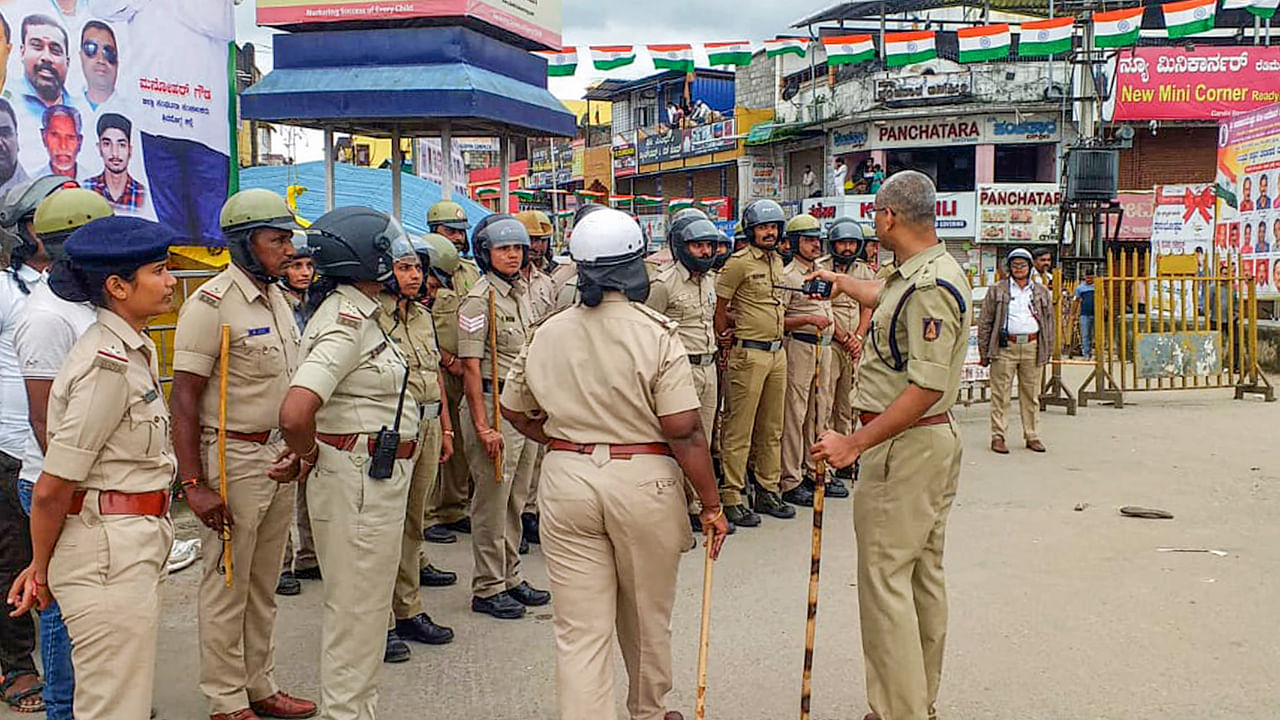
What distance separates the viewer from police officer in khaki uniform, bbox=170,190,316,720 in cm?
400

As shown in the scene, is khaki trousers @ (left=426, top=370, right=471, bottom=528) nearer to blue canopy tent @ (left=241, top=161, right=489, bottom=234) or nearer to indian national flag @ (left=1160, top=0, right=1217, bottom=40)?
blue canopy tent @ (left=241, top=161, right=489, bottom=234)

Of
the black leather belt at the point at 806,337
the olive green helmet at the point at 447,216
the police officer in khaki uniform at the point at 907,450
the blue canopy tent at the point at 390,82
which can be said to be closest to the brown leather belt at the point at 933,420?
the police officer in khaki uniform at the point at 907,450

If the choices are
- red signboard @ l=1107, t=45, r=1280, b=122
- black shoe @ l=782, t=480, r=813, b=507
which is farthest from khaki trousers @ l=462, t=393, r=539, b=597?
red signboard @ l=1107, t=45, r=1280, b=122

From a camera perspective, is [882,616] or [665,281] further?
[665,281]

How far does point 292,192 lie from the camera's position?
1206 centimetres

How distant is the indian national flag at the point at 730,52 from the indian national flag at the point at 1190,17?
7.41m

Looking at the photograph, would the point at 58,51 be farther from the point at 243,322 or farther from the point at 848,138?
the point at 848,138

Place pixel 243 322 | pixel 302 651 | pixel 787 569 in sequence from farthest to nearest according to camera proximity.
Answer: pixel 787 569
pixel 302 651
pixel 243 322

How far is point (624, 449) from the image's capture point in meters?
3.55

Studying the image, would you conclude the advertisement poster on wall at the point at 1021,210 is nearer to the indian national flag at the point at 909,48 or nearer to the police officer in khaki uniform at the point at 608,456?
the indian national flag at the point at 909,48

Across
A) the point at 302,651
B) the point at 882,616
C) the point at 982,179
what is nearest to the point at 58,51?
the point at 302,651

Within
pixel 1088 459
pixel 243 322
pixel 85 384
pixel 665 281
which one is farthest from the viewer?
pixel 1088 459

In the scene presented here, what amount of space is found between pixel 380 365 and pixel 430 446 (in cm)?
139

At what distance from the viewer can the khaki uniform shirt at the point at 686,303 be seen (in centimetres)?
698
